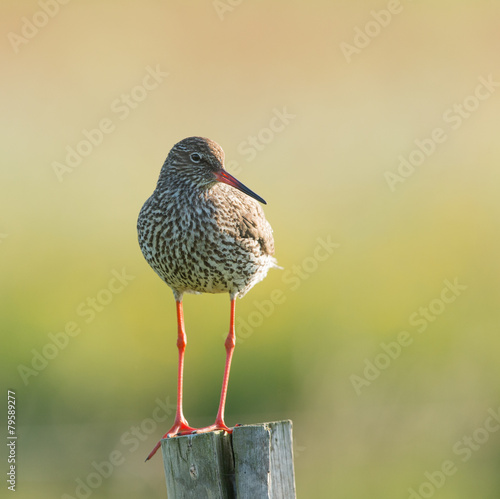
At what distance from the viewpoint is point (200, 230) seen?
6.74 metres

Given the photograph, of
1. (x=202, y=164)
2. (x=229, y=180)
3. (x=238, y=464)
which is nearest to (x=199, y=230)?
(x=229, y=180)

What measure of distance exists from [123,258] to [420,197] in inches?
212

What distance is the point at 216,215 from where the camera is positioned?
686 cm

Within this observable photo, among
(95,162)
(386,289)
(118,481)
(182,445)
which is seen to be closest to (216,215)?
(182,445)

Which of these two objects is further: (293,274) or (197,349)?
(293,274)

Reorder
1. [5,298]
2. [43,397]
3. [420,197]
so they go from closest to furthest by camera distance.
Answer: [43,397], [5,298], [420,197]

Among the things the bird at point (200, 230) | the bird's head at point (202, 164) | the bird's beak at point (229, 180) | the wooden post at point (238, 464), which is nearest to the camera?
the wooden post at point (238, 464)

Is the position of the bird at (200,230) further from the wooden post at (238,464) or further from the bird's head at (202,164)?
the wooden post at (238,464)

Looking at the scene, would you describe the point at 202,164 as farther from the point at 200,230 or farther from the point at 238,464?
the point at 238,464

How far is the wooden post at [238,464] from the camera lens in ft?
15.4

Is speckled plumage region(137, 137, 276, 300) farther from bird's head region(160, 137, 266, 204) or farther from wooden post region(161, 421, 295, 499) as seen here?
wooden post region(161, 421, 295, 499)

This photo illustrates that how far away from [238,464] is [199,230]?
2397 mm

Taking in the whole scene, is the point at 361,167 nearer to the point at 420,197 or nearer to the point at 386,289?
the point at 420,197

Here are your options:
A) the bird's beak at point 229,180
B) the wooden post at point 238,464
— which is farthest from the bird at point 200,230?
the wooden post at point 238,464
